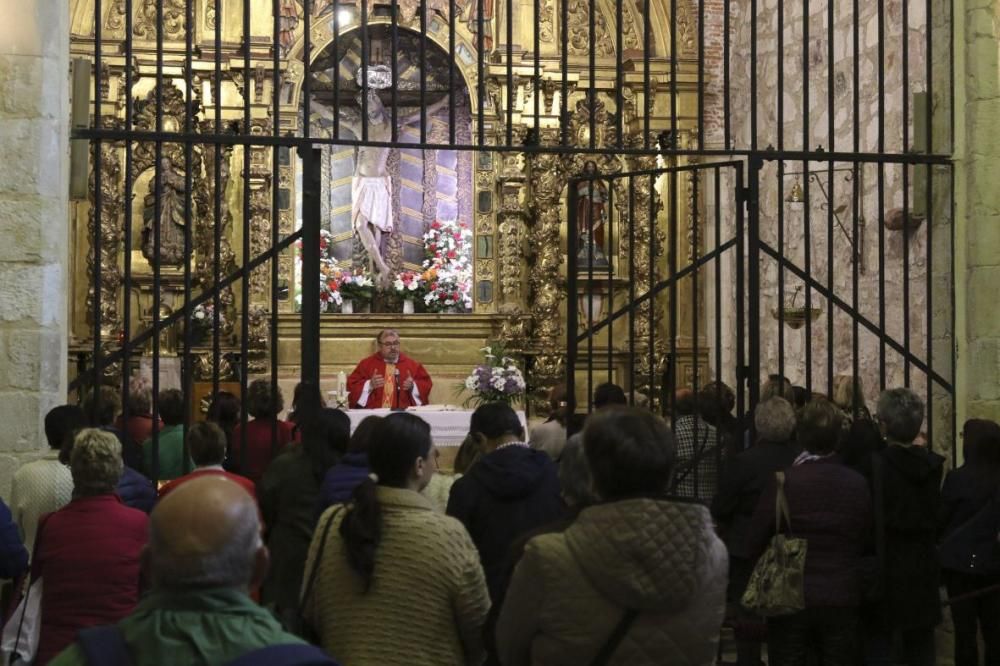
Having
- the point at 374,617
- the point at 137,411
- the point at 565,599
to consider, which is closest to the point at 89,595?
the point at 374,617

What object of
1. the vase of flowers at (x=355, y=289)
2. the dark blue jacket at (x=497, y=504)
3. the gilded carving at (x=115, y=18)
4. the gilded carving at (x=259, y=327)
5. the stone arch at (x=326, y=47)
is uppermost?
the gilded carving at (x=115, y=18)

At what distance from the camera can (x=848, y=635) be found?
615 cm

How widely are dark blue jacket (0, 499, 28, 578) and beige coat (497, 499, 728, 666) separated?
2.51m

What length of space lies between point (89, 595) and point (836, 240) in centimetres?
1004

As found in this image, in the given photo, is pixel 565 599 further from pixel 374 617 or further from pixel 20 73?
pixel 20 73

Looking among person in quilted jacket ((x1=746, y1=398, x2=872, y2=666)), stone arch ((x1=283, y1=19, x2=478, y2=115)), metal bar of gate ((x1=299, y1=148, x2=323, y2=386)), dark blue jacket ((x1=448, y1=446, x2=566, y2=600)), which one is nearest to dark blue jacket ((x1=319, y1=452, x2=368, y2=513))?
dark blue jacket ((x1=448, y1=446, x2=566, y2=600))

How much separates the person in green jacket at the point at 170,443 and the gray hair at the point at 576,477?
367cm

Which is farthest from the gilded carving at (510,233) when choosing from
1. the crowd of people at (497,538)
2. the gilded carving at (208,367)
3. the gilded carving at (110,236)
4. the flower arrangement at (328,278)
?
the crowd of people at (497,538)

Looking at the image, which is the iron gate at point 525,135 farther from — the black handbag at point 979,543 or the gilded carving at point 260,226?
the black handbag at point 979,543

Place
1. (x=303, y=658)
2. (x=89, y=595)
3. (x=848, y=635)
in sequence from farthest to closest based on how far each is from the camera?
(x=848, y=635) → (x=89, y=595) → (x=303, y=658)

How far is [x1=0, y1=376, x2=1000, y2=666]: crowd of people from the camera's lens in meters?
2.83

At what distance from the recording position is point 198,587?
2.78 metres

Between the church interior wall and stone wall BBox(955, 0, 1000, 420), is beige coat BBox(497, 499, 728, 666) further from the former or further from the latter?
stone wall BBox(955, 0, 1000, 420)

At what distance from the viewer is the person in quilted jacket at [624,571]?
11.9 feet
